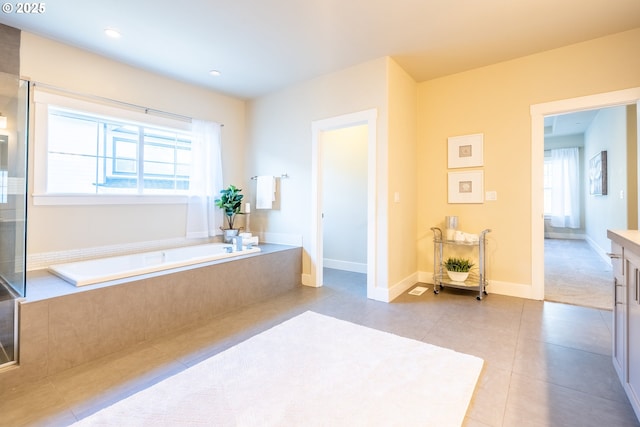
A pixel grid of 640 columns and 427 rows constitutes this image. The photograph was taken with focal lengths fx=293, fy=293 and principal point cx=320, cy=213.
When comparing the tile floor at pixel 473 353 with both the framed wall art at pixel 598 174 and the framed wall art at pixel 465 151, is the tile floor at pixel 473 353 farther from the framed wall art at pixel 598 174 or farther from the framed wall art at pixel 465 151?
the framed wall art at pixel 598 174

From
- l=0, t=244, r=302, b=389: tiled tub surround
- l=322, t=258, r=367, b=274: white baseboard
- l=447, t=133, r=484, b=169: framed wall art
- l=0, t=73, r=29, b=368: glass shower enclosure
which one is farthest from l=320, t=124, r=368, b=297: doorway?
l=0, t=73, r=29, b=368: glass shower enclosure

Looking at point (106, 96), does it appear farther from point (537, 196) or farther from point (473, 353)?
point (537, 196)

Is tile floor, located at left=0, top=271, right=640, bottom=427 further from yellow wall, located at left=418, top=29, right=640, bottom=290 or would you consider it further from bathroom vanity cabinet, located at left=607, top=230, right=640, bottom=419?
yellow wall, located at left=418, top=29, right=640, bottom=290

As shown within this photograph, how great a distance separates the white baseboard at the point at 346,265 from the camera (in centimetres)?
444

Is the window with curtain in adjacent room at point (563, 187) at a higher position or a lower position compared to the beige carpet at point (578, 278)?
higher

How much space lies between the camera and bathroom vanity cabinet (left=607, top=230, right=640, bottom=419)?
4.14ft

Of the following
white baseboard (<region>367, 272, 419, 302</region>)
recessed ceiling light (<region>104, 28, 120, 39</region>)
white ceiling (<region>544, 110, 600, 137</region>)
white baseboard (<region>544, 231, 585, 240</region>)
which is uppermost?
white ceiling (<region>544, 110, 600, 137</region>)

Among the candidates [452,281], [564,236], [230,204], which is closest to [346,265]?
[452,281]

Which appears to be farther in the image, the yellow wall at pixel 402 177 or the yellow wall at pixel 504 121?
the yellow wall at pixel 402 177

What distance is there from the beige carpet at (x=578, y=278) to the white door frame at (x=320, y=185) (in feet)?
6.32

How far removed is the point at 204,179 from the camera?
12.4ft

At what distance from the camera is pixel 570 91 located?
289 centimetres

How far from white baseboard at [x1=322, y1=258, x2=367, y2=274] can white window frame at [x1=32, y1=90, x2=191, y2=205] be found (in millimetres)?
2672

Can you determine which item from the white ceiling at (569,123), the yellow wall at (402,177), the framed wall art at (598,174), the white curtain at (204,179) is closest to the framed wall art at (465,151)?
the yellow wall at (402,177)
